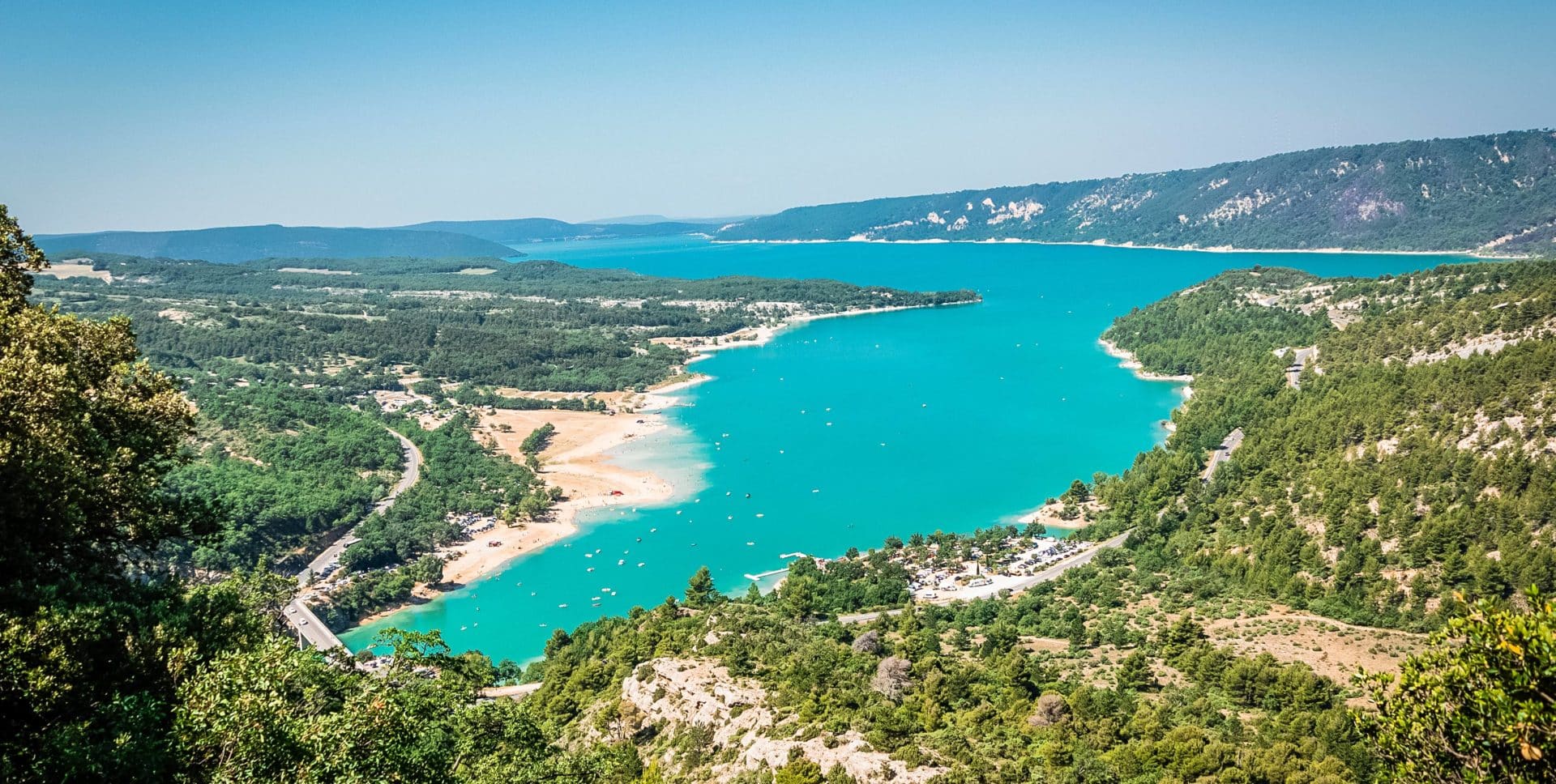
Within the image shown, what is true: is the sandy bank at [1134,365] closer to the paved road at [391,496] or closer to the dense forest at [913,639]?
the dense forest at [913,639]

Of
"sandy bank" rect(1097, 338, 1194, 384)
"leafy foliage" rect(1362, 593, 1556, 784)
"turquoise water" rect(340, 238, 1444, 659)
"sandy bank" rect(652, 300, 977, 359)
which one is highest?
"leafy foliage" rect(1362, 593, 1556, 784)

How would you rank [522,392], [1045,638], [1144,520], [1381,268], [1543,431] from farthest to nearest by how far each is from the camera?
[1381,268] → [522,392] → [1144,520] → [1543,431] → [1045,638]

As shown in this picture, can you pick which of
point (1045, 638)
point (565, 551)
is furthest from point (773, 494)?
point (1045, 638)

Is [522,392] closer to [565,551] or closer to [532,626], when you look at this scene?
[565,551]

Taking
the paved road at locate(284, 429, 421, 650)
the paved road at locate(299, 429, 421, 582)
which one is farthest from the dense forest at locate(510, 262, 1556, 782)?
the paved road at locate(299, 429, 421, 582)

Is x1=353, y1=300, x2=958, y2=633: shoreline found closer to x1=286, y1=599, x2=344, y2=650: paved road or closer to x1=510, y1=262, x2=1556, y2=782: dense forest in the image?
x1=286, y1=599, x2=344, y2=650: paved road

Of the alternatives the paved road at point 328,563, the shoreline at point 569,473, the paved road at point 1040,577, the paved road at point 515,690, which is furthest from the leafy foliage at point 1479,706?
the shoreline at point 569,473

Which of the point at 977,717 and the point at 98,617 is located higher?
the point at 98,617
